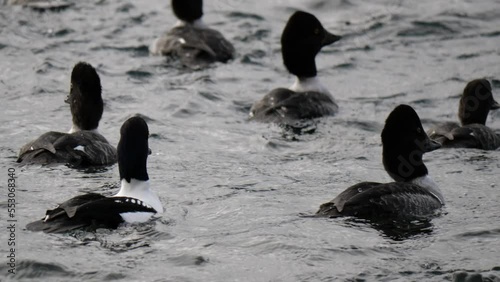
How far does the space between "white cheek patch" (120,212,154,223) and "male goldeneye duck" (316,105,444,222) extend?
185 centimetres

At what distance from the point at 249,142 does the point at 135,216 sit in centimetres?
449

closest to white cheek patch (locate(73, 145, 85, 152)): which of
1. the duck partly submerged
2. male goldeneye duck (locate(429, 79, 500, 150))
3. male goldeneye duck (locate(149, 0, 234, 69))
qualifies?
male goldeneye duck (locate(429, 79, 500, 150))

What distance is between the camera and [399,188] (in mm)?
13445

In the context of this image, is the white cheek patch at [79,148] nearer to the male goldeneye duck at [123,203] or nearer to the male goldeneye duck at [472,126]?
the male goldeneye duck at [123,203]

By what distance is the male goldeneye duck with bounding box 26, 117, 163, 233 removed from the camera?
40.1ft

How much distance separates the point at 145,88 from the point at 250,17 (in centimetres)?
459

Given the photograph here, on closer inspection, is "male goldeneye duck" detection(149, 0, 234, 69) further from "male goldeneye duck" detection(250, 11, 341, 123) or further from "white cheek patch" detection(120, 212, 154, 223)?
"white cheek patch" detection(120, 212, 154, 223)

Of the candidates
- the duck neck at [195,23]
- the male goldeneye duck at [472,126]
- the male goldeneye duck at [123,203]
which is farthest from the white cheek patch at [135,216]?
the duck neck at [195,23]

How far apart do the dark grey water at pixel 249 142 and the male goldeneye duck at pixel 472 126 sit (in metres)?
0.22

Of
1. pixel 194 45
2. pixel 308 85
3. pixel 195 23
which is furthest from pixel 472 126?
pixel 195 23

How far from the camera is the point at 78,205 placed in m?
12.3

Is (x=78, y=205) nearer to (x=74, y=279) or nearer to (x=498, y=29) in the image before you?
(x=74, y=279)

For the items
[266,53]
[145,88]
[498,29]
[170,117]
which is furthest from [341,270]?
[498,29]

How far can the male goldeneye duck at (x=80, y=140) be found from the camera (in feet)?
48.8
